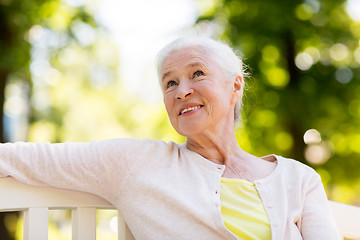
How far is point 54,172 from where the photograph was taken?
157 cm

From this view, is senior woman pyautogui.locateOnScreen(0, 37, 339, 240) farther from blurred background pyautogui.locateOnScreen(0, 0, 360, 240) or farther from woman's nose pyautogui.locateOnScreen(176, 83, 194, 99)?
blurred background pyautogui.locateOnScreen(0, 0, 360, 240)

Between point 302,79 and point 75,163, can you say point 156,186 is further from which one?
point 302,79

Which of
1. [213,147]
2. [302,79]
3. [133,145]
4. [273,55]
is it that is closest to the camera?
[133,145]

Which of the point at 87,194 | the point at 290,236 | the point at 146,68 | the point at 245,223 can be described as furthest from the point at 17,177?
the point at 146,68

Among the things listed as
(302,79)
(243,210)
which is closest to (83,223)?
(243,210)

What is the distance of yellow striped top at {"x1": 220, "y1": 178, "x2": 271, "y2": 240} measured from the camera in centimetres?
172

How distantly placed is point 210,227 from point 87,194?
461 millimetres

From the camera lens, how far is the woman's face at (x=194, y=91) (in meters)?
1.88

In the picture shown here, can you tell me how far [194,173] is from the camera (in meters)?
1.79

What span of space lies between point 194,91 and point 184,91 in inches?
1.8

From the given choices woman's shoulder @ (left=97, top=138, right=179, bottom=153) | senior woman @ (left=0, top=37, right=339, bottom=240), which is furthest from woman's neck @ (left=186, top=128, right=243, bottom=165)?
woman's shoulder @ (left=97, top=138, right=179, bottom=153)

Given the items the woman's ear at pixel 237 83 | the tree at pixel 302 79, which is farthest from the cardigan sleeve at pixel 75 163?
the tree at pixel 302 79

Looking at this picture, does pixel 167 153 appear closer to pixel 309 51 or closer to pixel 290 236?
pixel 290 236

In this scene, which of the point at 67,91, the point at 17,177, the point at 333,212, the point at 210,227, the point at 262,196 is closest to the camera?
the point at 17,177
